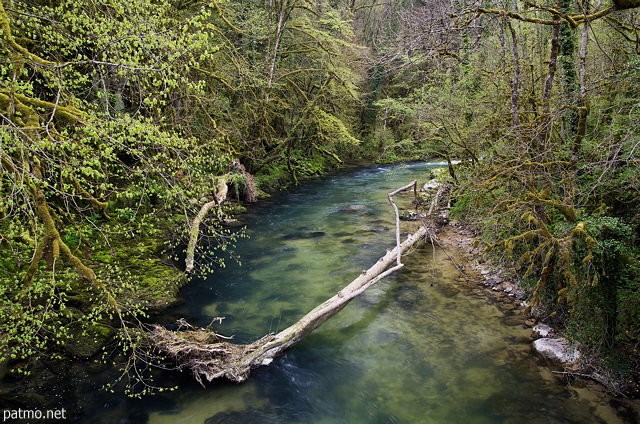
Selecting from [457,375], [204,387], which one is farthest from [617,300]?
[204,387]

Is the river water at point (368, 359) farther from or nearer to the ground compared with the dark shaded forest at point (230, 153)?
nearer to the ground

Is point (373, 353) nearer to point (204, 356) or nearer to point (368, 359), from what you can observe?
point (368, 359)

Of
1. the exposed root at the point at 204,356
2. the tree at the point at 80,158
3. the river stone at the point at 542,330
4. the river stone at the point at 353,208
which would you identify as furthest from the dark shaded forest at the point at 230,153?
the river stone at the point at 353,208

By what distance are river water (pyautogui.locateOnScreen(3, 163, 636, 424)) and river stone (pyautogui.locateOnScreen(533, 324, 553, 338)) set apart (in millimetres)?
155

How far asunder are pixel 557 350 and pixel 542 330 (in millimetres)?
639

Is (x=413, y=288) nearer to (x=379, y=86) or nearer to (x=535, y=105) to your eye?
(x=535, y=105)

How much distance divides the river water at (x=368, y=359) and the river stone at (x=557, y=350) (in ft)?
0.65

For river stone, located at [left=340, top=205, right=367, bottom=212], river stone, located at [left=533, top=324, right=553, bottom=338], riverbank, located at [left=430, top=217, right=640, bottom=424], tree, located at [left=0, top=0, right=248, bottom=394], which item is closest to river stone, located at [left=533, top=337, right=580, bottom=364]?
riverbank, located at [left=430, top=217, right=640, bottom=424]

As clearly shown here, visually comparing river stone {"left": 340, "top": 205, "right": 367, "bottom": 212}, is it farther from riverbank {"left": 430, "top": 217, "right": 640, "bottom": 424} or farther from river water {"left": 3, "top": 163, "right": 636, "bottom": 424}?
river water {"left": 3, "top": 163, "right": 636, "bottom": 424}

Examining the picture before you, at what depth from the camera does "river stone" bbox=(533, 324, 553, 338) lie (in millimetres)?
6164

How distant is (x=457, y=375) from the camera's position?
222 inches

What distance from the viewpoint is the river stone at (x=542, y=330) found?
20.2 feet

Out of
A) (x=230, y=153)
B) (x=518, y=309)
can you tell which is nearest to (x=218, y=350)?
(x=518, y=309)

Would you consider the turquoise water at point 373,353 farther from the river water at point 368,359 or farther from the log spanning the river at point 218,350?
the log spanning the river at point 218,350
